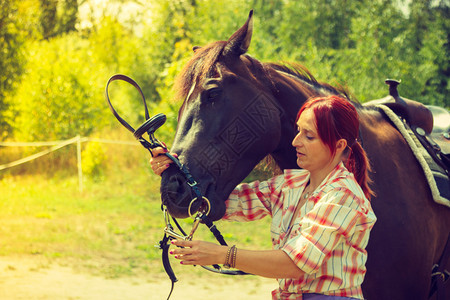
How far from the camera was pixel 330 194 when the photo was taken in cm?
163

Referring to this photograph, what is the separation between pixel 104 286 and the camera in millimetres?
4988

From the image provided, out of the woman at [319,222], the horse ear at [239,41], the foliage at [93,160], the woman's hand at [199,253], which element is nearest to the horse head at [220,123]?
the horse ear at [239,41]

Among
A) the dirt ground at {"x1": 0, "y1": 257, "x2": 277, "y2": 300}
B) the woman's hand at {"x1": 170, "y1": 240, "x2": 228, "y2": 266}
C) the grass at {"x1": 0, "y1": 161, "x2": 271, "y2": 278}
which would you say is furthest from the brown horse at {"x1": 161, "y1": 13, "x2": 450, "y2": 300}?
the grass at {"x1": 0, "y1": 161, "x2": 271, "y2": 278}

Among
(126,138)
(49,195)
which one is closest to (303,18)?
(126,138)

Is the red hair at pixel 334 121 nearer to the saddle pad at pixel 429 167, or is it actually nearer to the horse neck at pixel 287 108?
the horse neck at pixel 287 108

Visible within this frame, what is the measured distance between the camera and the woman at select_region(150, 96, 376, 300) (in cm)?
157

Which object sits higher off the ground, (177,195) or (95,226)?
(177,195)

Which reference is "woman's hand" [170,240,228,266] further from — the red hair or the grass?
the grass

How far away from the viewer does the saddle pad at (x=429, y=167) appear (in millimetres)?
2410

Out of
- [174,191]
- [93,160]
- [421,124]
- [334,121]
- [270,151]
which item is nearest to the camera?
[334,121]

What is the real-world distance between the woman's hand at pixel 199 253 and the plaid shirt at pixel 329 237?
0.22 m

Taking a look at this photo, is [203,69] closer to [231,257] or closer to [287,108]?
[287,108]

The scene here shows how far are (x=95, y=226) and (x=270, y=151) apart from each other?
5.86 meters

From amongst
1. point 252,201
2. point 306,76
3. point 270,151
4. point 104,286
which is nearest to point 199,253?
point 252,201
